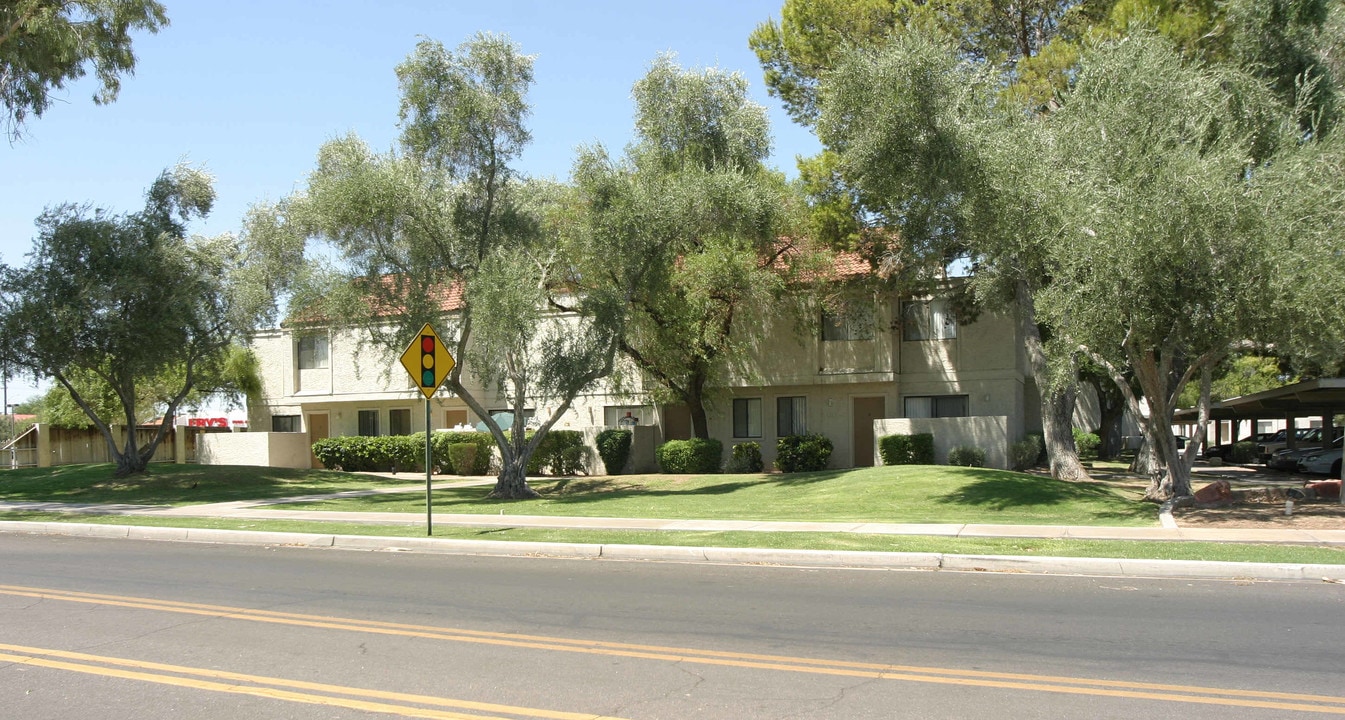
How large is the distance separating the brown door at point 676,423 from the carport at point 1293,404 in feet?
48.6

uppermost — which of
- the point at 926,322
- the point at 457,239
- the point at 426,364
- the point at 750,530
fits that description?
the point at 457,239

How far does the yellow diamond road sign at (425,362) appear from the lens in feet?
49.2

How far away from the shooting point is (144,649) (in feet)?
25.8

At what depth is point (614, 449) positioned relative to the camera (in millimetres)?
30156

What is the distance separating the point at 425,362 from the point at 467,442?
1707 cm

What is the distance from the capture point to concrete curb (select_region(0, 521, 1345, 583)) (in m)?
11.1

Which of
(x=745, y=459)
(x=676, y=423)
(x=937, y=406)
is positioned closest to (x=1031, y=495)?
(x=937, y=406)

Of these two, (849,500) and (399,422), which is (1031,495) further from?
(399,422)

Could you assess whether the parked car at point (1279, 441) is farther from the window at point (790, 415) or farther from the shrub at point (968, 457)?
the window at point (790, 415)

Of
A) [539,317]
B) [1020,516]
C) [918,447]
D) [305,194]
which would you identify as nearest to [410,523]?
[539,317]

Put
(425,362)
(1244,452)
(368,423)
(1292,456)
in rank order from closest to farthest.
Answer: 1. (425,362)
2. (1292,456)
3. (368,423)
4. (1244,452)

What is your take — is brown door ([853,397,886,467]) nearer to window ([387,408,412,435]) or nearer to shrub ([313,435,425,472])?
shrub ([313,435,425,472])

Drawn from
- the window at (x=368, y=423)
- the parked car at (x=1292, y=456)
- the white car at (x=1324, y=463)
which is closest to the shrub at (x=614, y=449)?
the window at (x=368, y=423)

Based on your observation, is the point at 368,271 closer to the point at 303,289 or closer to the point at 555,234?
the point at 303,289
